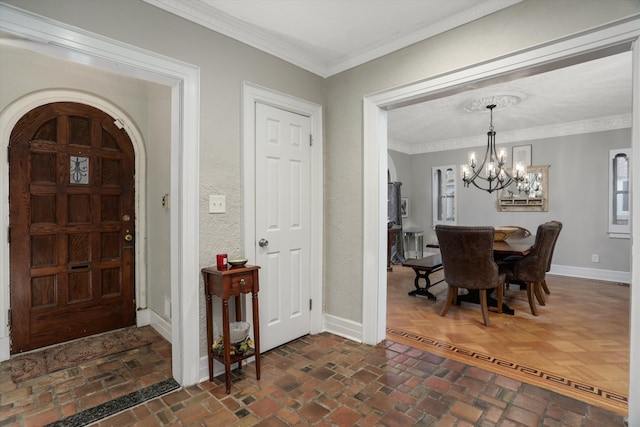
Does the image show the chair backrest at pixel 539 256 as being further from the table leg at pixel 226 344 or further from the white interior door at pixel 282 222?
the table leg at pixel 226 344

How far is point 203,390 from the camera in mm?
2131

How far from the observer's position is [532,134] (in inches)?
227

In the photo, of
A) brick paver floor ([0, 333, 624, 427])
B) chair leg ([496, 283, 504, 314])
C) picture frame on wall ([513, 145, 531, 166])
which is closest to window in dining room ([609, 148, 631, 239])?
picture frame on wall ([513, 145, 531, 166])

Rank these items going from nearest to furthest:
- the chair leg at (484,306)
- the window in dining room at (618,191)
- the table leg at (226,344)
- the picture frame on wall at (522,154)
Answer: the table leg at (226,344), the chair leg at (484,306), the window in dining room at (618,191), the picture frame on wall at (522,154)

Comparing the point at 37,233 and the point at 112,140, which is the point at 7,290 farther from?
the point at 112,140

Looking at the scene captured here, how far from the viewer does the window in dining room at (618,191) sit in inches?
199

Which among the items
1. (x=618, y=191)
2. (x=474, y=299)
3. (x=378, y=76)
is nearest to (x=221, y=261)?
(x=378, y=76)

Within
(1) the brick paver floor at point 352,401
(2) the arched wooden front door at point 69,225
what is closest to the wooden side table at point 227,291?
(1) the brick paver floor at point 352,401

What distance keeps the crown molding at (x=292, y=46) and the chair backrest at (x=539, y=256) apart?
96.2 inches

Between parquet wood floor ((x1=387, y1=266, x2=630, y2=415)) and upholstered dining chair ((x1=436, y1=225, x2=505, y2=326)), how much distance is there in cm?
40

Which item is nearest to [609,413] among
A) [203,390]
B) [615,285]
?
[203,390]

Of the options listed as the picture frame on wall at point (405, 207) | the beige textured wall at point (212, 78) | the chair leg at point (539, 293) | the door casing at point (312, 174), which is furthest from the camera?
the picture frame on wall at point (405, 207)

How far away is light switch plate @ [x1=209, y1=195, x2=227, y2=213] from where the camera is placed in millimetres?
2295

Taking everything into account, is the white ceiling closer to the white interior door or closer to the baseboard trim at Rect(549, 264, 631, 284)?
the white interior door
